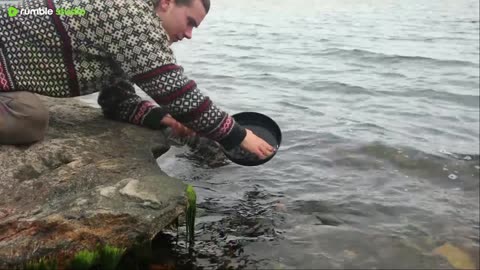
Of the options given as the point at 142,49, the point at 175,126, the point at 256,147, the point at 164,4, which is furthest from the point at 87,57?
the point at 256,147

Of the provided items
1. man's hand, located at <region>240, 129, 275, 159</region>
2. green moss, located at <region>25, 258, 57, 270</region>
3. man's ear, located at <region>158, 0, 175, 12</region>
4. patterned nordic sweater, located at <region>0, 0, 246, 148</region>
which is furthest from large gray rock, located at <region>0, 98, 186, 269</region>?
man's ear, located at <region>158, 0, 175, 12</region>

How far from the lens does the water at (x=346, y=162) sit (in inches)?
128

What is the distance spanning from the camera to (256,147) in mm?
3721

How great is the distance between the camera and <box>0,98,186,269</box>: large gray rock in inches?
104

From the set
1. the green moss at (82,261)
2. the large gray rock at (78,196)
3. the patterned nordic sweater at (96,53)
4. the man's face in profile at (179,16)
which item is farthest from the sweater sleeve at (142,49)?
the green moss at (82,261)

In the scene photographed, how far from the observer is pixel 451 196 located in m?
4.00

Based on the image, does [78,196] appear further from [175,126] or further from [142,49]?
[175,126]

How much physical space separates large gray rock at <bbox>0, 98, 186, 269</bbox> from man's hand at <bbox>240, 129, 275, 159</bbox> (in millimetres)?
652

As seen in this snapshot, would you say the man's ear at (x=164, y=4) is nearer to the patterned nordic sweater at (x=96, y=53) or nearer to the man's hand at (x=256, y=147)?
the patterned nordic sweater at (x=96, y=53)

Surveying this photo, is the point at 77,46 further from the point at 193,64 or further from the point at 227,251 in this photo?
the point at 193,64

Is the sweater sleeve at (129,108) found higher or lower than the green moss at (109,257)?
higher

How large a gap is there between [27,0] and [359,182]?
109 inches

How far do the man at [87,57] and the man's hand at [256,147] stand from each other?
145 mm

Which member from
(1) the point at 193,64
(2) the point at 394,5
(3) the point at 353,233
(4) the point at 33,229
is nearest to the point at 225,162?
(3) the point at 353,233
